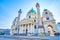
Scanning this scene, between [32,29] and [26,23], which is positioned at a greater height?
[26,23]

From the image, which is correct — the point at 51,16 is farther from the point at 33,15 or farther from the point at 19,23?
the point at 19,23

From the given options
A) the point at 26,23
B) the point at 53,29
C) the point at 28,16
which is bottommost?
the point at 53,29

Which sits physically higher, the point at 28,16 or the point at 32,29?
the point at 28,16

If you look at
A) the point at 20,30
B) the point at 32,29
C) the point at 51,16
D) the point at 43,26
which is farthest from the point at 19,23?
the point at 51,16

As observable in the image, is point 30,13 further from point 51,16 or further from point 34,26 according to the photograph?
point 51,16

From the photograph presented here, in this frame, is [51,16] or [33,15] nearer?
[51,16]

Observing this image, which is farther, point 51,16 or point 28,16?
point 28,16

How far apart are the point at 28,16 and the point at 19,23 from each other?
4.32 ft

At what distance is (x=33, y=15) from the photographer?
37.3 feet

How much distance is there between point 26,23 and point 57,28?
129 inches

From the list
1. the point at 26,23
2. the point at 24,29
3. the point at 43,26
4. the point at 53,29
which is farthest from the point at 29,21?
the point at 53,29

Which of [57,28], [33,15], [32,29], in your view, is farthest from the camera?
[33,15]

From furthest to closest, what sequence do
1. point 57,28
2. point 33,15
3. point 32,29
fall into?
point 33,15
point 32,29
point 57,28

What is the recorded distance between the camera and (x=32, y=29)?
34.7ft
